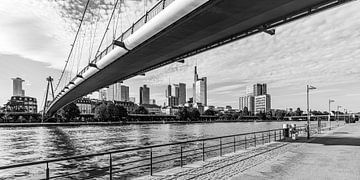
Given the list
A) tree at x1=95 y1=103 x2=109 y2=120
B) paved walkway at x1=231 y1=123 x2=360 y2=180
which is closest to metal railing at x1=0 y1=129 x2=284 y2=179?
paved walkway at x1=231 y1=123 x2=360 y2=180

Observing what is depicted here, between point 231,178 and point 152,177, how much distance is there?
3.04 meters

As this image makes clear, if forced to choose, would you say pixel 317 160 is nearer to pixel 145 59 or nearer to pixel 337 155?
pixel 337 155

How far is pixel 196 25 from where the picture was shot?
22.2 metres

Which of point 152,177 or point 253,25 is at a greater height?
point 253,25

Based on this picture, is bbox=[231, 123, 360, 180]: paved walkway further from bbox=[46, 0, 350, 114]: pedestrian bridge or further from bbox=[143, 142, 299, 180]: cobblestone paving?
bbox=[46, 0, 350, 114]: pedestrian bridge

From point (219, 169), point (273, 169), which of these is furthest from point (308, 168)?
point (219, 169)

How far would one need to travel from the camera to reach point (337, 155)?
645 inches

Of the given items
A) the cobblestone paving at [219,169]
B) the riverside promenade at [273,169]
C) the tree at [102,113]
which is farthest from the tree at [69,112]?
the riverside promenade at [273,169]

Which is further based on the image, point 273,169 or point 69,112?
point 69,112

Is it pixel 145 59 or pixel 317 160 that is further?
pixel 145 59

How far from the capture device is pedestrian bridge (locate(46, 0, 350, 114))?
61.7 feet

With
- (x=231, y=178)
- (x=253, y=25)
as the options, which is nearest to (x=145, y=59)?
(x=253, y=25)

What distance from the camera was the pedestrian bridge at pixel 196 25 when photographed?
61.7ft

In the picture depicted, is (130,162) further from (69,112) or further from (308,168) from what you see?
(69,112)
